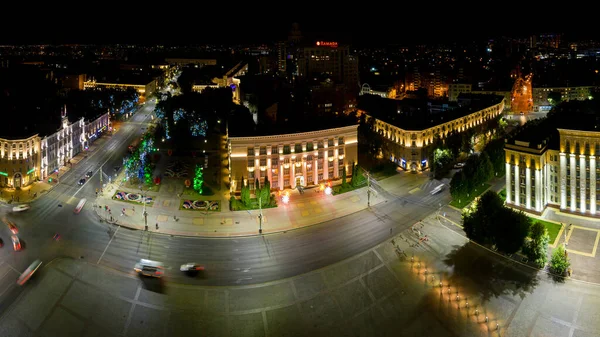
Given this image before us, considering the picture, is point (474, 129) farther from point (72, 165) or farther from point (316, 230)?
point (72, 165)

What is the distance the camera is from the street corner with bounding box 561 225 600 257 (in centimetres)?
5712

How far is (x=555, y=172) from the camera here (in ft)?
227

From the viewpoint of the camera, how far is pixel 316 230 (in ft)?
208

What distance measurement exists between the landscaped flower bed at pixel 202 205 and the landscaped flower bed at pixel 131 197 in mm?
5109

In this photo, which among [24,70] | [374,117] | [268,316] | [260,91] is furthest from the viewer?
[24,70]

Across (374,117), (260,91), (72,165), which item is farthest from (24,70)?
(374,117)

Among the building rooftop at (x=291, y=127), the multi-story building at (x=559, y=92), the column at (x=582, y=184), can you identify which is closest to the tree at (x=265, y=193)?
the building rooftop at (x=291, y=127)

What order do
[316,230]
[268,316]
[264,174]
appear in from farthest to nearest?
[264,174] → [316,230] → [268,316]

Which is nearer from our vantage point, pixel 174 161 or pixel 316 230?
pixel 316 230

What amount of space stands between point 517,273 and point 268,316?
26.7 m

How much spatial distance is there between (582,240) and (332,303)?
110ft

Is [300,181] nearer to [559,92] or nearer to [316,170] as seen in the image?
[316,170]

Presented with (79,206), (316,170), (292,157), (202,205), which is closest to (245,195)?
(202,205)

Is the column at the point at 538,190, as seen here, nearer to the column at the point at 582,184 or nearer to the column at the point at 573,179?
the column at the point at 573,179
